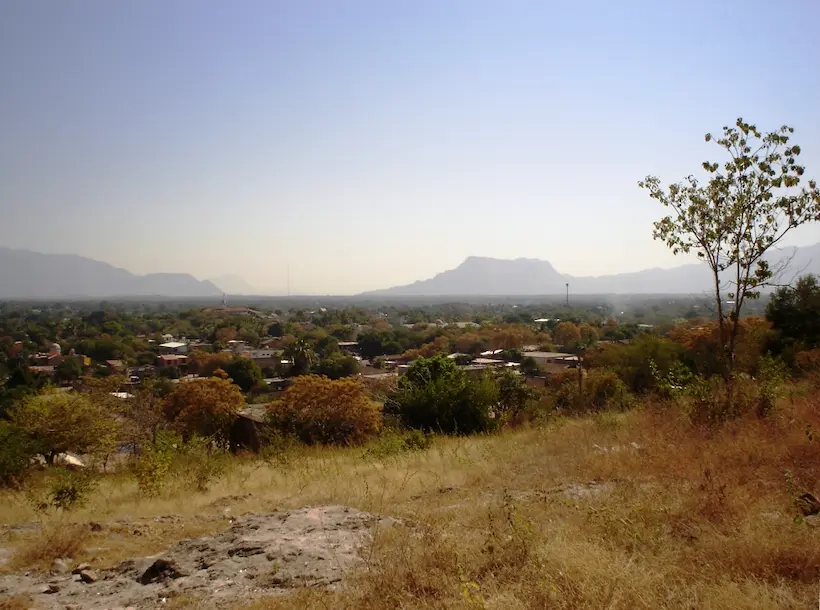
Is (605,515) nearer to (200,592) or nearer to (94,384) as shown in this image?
(200,592)

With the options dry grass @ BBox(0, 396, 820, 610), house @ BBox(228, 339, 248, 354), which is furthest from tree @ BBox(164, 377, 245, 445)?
house @ BBox(228, 339, 248, 354)

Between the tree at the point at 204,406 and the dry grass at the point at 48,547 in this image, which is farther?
the tree at the point at 204,406

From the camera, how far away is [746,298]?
360 inches

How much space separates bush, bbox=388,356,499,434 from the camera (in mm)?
13977

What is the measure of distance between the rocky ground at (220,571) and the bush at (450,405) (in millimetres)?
8397

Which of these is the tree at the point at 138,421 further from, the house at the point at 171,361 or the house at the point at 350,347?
the house at the point at 350,347

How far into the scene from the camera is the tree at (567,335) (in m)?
62.0

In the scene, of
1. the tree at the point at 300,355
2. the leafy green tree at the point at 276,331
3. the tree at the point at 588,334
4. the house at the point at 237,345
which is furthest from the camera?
the leafy green tree at the point at 276,331

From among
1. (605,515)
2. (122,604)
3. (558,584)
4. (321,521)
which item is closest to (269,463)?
(321,521)

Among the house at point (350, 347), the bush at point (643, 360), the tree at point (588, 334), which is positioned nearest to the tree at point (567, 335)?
the tree at point (588, 334)

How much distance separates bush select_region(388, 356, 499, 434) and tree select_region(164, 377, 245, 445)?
314 inches

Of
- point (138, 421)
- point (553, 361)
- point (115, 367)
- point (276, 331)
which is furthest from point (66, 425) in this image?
point (276, 331)

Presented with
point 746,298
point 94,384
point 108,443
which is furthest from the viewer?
point 94,384

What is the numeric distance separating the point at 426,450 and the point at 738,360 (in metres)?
12.1
